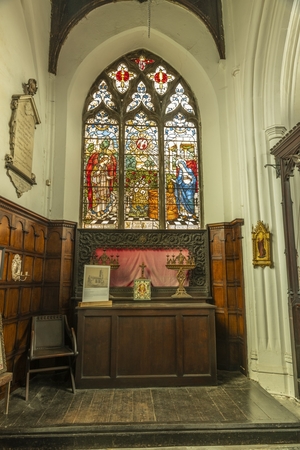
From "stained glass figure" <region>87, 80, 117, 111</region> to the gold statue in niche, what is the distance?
354cm

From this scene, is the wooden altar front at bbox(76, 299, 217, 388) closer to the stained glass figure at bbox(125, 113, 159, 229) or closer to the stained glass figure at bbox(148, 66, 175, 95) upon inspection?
the stained glass figure at bbox(125, 113, 159, 229)

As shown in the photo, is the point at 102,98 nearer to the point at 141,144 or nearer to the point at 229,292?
the point at 141,144

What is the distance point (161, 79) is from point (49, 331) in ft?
16.1

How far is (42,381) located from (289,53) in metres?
5.50

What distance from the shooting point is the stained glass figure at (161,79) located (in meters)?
6.23

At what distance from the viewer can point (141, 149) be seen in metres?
5.97

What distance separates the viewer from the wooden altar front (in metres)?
4.12

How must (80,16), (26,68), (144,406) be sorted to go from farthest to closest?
1. (80,16)
2. (26,68)
3. (144,406)

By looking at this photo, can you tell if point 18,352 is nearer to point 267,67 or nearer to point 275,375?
point 275,375

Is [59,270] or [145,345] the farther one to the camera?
[59,270]

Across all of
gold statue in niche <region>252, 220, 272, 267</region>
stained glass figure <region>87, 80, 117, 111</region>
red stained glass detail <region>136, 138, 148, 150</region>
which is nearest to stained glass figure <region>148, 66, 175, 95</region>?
stained glass figure <region>87, 80, 117, 111</region>

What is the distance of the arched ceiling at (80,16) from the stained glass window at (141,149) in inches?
35.3

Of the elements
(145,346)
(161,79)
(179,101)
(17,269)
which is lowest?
(145,346)

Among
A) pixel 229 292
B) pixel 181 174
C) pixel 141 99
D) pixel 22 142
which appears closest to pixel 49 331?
pixel 22 142
